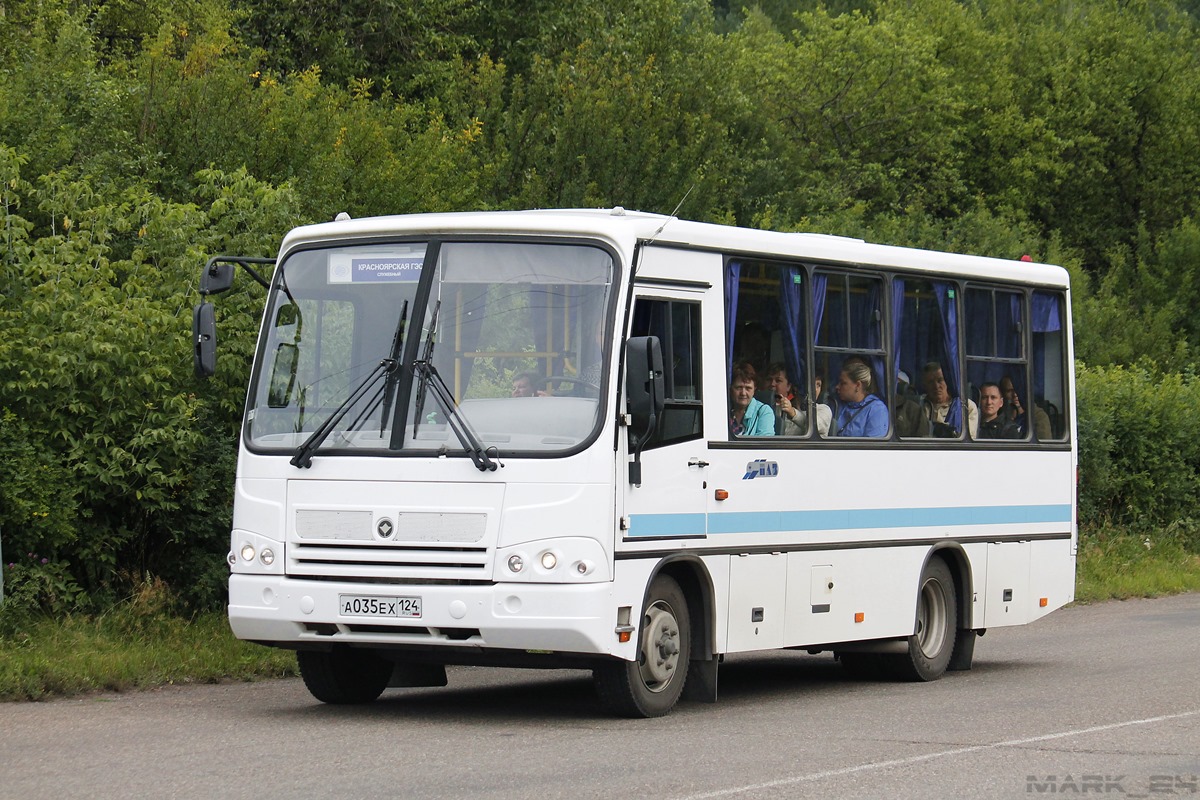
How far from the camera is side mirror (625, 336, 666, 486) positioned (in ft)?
34.5

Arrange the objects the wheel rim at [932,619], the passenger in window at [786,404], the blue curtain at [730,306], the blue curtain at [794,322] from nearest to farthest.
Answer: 1. the blue curtain at [730,306]
2. the passenger in window at [786,404]
3. the blue curtain at [794,322]
4. the wheel rim at [932,619]

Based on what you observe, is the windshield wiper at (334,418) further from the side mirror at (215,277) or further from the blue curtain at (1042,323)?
the blue curtain at (1042,323)

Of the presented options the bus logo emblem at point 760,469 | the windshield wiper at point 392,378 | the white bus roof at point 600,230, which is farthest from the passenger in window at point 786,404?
the windshield wiper at point 392,378

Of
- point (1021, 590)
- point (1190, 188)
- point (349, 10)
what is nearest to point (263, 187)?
point (1021, 590)

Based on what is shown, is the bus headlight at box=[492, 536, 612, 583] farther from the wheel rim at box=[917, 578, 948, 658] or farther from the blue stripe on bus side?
the wheel rim at box=[917, 578, 948, 658]

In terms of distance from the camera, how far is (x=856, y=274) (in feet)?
44.6

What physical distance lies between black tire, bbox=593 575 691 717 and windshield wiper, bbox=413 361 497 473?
1282 millimetres

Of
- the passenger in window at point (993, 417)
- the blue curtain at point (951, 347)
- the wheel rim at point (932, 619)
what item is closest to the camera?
the wheel rim at point (932, 619)

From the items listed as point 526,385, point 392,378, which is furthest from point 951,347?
point 392,378

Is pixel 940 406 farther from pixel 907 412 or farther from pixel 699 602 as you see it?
pixel 699 602

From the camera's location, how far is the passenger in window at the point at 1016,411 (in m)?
15.4

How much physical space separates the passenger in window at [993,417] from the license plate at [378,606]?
19.6ft

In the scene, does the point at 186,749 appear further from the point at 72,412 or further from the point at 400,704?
the point at 72,412

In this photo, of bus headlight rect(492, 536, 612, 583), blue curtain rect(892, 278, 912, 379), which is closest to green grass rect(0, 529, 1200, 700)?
bus headlight rect(492, 536, 612, 583)
